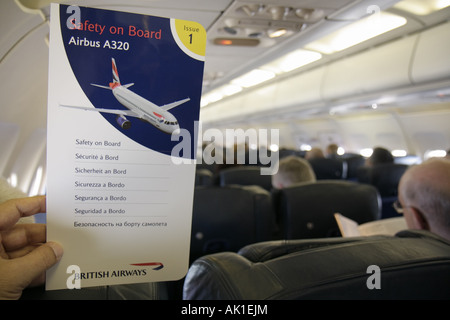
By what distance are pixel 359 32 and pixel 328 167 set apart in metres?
2.78

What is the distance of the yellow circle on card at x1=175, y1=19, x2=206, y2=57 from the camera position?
0.88m

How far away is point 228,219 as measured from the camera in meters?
2.18

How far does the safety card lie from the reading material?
1.33 m

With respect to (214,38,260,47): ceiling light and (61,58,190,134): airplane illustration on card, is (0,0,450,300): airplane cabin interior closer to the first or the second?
(214,38,260,47): ceiling light

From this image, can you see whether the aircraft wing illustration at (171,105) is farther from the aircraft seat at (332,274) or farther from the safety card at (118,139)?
the aircraft seat at (332,274)

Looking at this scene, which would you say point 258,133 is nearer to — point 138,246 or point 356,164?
point 356,164

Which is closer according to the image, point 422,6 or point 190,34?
point 190,34

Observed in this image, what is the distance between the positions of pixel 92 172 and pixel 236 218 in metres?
1.43

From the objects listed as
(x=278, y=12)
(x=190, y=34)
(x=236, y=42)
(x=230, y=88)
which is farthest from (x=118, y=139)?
(x=230, y=88)

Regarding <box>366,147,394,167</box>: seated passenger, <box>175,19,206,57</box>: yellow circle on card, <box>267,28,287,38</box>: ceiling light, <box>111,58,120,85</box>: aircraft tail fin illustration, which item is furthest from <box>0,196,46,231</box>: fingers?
<box>366,147,394,167</box>: seated passenger

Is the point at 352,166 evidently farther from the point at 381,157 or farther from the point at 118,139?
the point at 118,139

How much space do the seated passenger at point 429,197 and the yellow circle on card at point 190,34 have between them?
1.30 m

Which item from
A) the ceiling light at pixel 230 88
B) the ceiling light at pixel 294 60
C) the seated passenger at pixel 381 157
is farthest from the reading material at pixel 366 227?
the ceiling light at pixel 230 88
